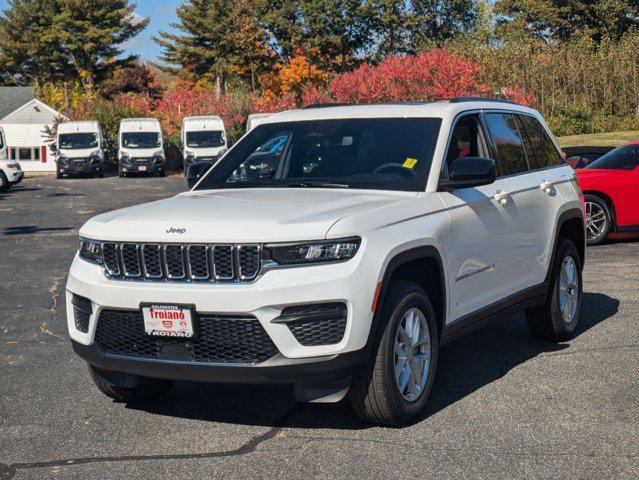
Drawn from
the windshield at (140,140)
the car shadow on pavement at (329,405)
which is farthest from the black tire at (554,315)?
the windshield at (140,140)

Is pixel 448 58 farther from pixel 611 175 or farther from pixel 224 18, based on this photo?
pixel 224 18

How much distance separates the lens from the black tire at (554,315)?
24.5 feet

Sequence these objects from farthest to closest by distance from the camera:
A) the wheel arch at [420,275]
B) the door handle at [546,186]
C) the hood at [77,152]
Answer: the hood at [77,152]
the door handle at [546,186]
the wheel arch at [420,275]

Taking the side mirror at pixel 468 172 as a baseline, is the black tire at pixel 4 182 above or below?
below

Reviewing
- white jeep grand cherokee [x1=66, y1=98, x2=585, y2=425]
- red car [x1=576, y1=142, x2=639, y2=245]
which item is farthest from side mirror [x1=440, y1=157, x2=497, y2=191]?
red car [x1=576, y1=142, x2=639, y2=245]

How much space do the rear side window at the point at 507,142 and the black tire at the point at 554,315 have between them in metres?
0.82

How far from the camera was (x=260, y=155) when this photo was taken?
6934 mm

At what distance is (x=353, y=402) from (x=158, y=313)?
3.76 feet

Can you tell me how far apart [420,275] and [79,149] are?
4030cm

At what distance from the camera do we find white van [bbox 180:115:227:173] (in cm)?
4278

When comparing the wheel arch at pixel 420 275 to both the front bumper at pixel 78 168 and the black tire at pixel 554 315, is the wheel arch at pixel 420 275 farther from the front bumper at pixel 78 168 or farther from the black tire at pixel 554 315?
the front bumper at pixel 78 168

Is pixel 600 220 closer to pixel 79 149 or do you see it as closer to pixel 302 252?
pixel 302 252

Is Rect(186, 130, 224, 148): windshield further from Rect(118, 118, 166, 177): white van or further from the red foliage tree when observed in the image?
the red foliage tree

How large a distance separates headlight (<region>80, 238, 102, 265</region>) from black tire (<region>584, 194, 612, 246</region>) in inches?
387
